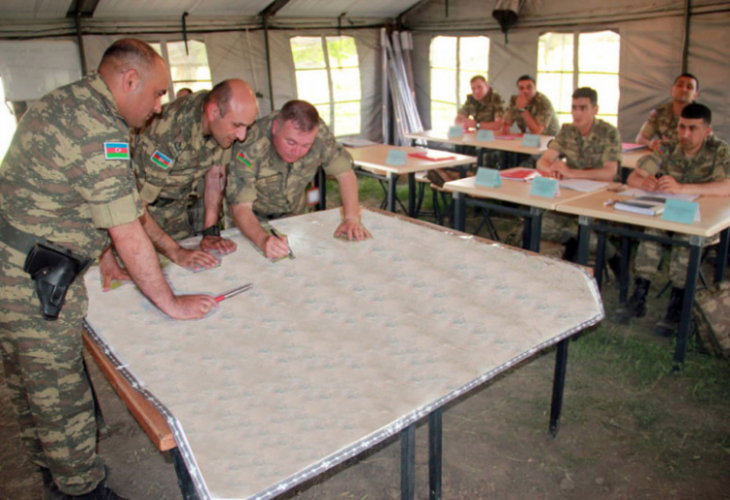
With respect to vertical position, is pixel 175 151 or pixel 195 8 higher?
pixel 195 8

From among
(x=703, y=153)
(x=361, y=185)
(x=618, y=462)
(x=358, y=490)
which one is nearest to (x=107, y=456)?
(x=358, y=490)

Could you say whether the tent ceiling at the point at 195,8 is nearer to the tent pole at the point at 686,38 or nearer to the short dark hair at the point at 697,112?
the tent pole at the point at 686,38

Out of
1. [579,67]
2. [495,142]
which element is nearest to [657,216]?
[495,142]

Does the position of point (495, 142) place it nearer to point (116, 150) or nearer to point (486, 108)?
point (486, 108)

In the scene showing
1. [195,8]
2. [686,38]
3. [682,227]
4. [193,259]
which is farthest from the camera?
[195,8]

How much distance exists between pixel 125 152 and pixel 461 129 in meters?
4.86

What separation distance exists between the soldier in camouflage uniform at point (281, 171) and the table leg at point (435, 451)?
0.91 metres

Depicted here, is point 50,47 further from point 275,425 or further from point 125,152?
point 275,425

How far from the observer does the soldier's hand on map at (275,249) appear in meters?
2.36

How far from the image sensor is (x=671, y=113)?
5.20 meters

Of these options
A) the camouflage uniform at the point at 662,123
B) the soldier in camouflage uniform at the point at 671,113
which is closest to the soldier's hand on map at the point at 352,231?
the soldier in camouflage uniform at the point at 671,113

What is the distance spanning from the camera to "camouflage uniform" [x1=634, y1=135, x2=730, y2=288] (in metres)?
3.43

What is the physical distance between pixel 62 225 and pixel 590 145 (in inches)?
140

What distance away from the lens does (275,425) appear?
1338 millimetres
